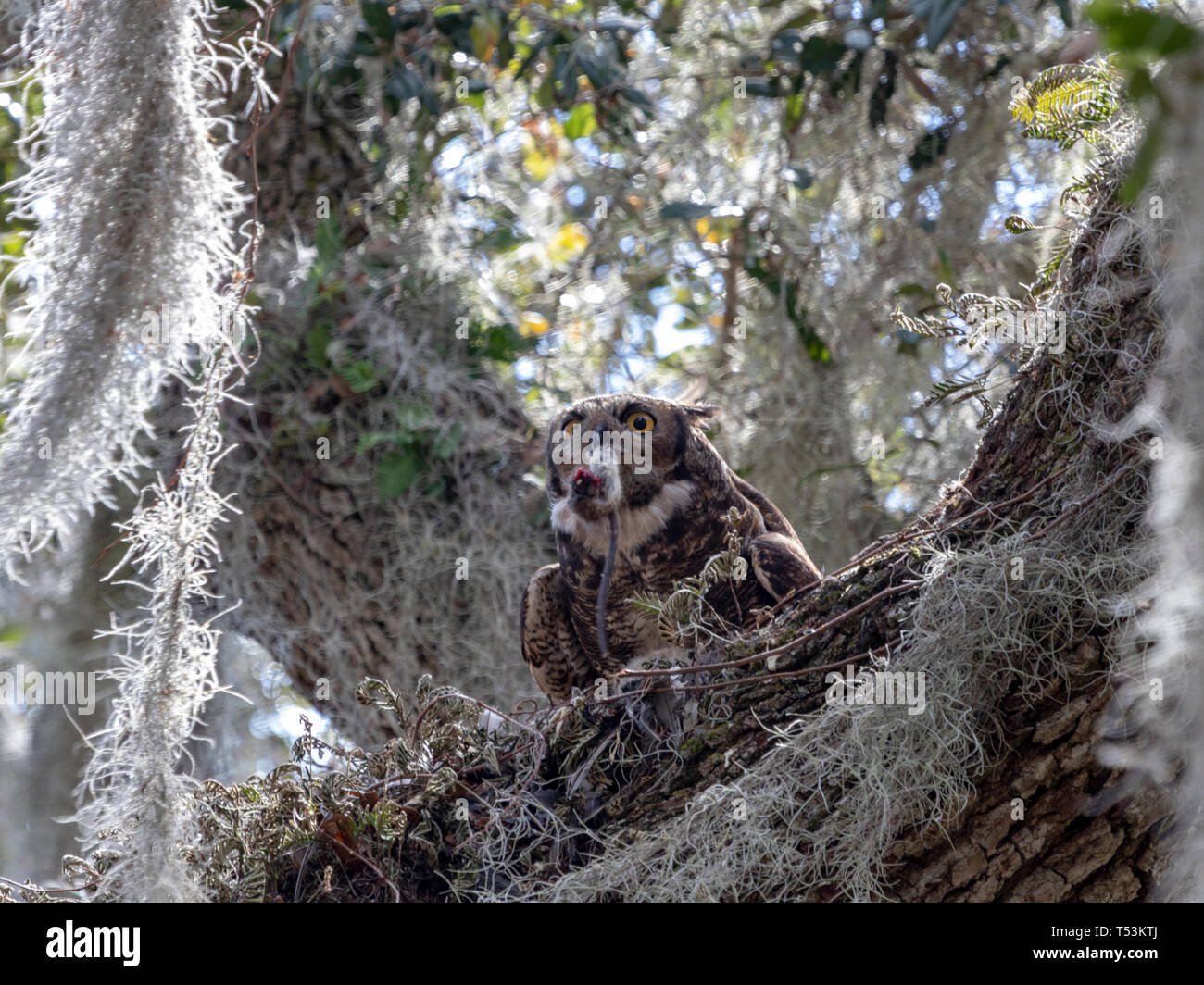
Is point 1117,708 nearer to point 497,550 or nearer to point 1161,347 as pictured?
point 1161,347

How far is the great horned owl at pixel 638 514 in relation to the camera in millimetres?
2846

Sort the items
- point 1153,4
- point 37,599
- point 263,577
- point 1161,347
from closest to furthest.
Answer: point 1161,347 < point 1153,4 < point 37,599 < point 263,577

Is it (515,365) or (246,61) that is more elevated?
(515,365)

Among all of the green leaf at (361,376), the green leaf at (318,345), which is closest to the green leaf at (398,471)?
the green leaf at (361,376)

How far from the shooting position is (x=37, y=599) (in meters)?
3.55

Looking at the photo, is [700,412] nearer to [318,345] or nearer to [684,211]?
[684,211]

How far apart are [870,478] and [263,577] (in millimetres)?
2169

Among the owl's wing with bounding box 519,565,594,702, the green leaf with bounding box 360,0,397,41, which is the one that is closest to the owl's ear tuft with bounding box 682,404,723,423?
the owl's wing with bounding box 519,565,594,702

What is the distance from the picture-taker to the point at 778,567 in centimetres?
271

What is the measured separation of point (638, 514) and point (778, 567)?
0.41 m

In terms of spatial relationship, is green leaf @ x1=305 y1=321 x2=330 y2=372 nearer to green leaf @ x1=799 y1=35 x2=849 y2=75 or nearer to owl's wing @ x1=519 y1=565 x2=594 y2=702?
owl's wing @ x1=519 y1=565 x2=594 y2=702

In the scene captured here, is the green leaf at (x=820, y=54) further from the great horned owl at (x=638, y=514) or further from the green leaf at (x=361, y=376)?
the green leaf at (x=361, y=376)

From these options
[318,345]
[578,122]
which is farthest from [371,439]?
[578,122]
